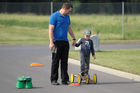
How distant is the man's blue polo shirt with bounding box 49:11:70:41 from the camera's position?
11.0 m

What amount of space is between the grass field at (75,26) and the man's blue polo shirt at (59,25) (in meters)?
20.1

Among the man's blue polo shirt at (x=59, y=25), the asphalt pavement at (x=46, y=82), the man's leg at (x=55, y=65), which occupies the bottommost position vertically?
the asphalt pavement at (x=46, y=82)

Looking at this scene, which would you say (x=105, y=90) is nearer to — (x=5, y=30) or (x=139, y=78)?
(x=139, y=78)

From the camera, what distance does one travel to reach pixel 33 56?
1983 cm

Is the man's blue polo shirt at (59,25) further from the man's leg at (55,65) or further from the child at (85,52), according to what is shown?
the child at (85,52)

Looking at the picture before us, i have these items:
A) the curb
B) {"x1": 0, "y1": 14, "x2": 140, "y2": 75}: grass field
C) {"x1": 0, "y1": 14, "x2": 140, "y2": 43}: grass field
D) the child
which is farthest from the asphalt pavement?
{"x1": 0, "y1": 14, "x2": 140, "y2": 43}: grass field

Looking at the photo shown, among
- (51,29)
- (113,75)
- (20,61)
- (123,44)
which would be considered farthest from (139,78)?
(123,44)

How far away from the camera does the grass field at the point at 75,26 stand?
31891 millimetres

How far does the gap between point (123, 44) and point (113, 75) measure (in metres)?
14.9

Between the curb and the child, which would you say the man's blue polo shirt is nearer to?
the child

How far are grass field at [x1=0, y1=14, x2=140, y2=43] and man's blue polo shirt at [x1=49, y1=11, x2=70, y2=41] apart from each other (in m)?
20.1

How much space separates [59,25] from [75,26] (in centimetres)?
2277

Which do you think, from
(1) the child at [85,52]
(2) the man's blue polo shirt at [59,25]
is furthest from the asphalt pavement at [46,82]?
(2) the man's blue polo shirt at [59,25]

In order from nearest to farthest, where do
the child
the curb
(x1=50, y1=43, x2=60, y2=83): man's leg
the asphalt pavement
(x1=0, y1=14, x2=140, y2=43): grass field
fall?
1. the asphalt pavement
2. (x1=50, y1=43, x2=60, y2=83): man's leg
3. the child
4. the curb
5. (x1=0, y1=14, x2=140, y2=43): grass field
